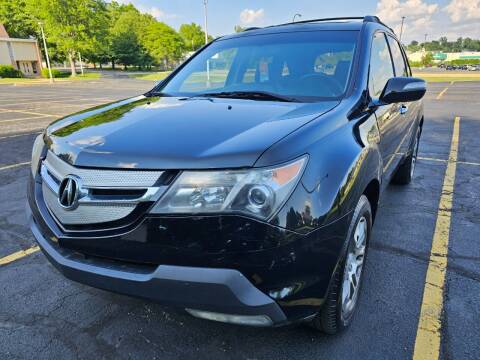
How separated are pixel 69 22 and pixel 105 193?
5844 centimetres

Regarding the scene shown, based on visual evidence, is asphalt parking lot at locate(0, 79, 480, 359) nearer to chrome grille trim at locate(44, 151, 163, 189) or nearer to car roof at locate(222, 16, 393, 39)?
chrome grille trim at locate(44, 151, 163, 189)

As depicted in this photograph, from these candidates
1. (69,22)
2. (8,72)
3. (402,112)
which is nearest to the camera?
(402,112)

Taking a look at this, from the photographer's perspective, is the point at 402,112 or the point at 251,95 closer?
the point at 251,95

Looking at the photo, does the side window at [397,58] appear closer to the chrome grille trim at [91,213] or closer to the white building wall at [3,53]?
the chrome grille trim at [91,213]

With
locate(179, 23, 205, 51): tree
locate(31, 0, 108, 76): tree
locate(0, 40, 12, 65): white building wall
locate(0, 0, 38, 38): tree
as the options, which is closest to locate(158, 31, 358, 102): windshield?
locate(31, 0, 108, 76): tree

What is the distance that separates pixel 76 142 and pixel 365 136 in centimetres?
166

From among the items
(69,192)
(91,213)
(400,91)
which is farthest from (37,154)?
(400,91)

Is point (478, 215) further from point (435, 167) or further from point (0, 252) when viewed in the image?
point (0, 252)

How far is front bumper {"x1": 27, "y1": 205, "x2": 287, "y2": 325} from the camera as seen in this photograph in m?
1.62

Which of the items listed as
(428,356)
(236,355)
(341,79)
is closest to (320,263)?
(236,355)

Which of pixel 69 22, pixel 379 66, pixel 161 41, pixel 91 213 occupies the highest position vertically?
pixel 69 22

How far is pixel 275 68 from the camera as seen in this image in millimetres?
3059

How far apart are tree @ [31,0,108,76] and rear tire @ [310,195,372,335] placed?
5596cm

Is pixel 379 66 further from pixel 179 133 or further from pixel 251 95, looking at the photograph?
pixel 179 133
